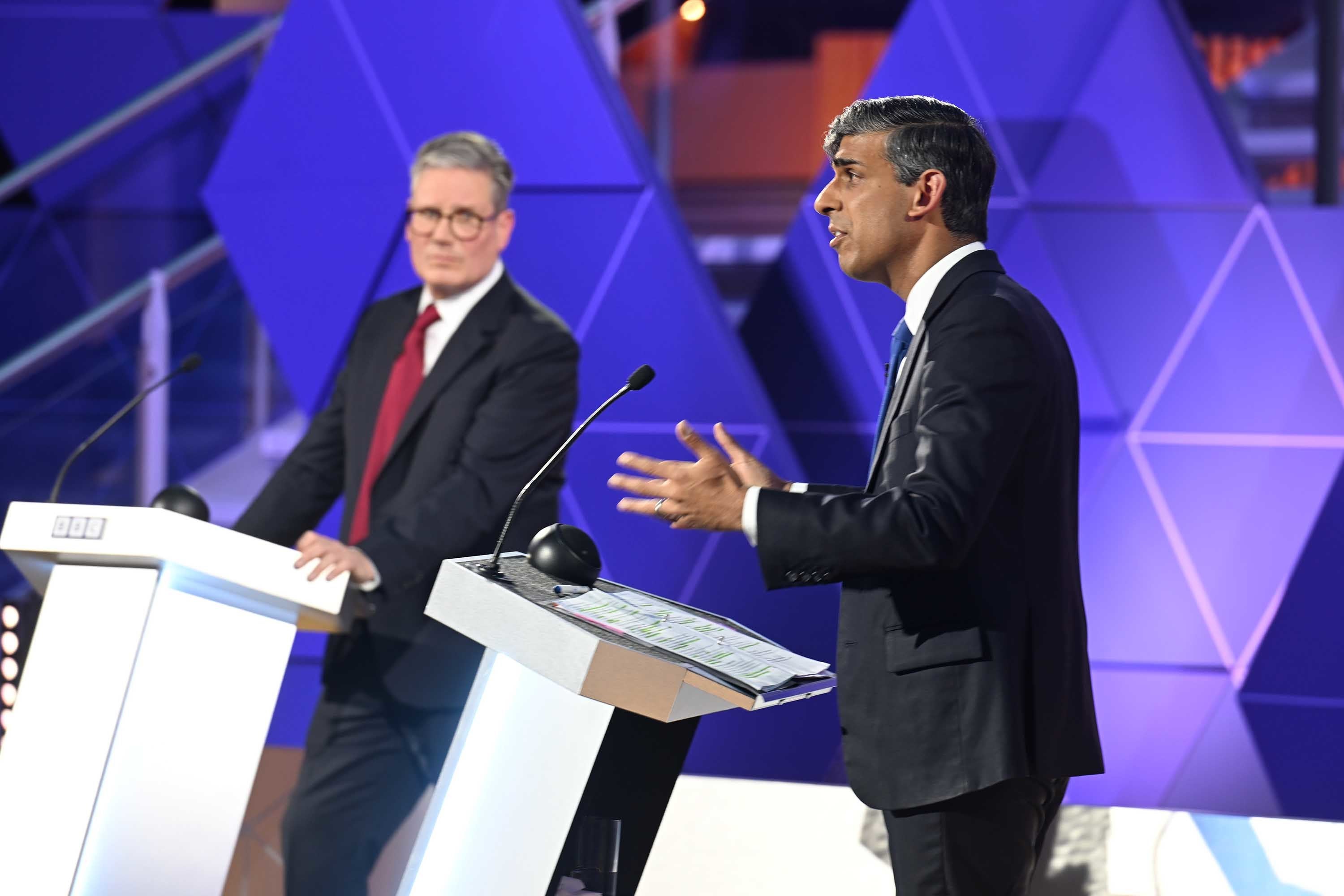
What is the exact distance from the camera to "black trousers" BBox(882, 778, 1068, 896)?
1.53 metres

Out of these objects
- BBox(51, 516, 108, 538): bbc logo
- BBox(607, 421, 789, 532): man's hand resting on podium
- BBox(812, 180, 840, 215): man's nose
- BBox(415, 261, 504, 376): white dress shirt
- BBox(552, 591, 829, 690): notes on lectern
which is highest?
BBox(415, 261, 504, 376): white dress shirt

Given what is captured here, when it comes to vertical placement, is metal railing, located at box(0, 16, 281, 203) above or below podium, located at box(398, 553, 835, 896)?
above

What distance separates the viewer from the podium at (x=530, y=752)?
146 centimetres

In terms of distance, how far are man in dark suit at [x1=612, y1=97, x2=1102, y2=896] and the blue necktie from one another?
22 millimetres

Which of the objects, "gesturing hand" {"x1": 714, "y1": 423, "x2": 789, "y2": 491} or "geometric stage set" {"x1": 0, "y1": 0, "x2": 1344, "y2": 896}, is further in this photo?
"geometric stage set" {"x1": 0, "y1": 0, "x2": 1344, "y2": 896}

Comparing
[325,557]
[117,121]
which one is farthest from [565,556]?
[117,121]

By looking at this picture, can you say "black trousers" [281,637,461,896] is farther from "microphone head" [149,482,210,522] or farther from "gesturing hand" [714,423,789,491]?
"gesturing hand" [714,423,789,491]

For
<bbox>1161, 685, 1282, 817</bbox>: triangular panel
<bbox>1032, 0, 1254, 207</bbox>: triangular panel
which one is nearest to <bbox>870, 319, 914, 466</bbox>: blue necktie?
<bbox>1032, 0, 1254, 207</bbox>: triangular panel

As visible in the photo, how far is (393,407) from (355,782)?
Answer: 2.20 ft

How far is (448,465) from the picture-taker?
8.05 feet

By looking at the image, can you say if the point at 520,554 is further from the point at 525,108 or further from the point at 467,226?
the point at 525,108

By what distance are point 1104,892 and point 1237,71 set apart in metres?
5.74

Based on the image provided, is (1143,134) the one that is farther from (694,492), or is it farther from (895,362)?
(694,492)

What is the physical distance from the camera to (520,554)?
68.6 inches
